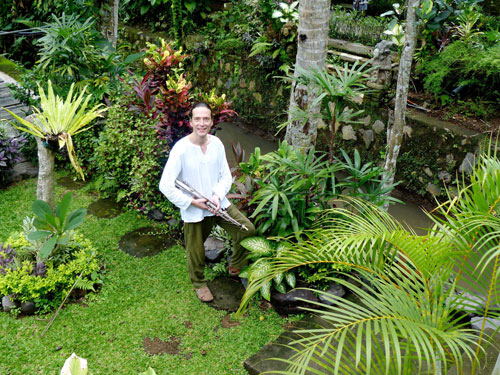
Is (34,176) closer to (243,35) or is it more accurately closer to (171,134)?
(171,134)

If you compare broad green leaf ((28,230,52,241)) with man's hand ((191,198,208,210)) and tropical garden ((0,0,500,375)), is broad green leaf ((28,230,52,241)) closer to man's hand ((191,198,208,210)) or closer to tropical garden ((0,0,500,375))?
tropical garden ((0,0,500,375))

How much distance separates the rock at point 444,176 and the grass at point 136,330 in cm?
312

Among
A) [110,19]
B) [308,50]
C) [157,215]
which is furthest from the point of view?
[110,19]

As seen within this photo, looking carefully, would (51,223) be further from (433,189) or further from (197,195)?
(433,189)

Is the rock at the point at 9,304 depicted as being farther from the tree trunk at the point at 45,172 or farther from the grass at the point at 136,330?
the tree trunk at the point at 45,172

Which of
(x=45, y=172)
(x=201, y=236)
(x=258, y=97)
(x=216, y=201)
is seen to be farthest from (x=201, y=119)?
(x=258, y=97)

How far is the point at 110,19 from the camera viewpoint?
8.05 m

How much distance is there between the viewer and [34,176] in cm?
622

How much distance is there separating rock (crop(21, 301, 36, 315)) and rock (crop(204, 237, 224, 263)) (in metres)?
1.59

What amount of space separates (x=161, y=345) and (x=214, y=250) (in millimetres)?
1232

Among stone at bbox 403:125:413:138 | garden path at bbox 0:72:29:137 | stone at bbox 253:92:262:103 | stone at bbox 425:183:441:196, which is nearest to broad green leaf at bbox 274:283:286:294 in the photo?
stone at bbox 425:183:441:196

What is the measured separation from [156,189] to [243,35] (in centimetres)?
413

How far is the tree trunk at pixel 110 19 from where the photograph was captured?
7.29 meters

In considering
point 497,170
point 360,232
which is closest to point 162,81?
→ point 360,232
